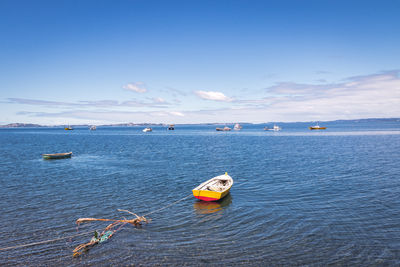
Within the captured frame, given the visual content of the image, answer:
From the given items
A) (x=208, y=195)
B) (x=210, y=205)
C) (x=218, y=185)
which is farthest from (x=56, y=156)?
(x=210, y=205)

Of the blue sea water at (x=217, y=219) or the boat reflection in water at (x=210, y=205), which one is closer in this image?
the blue sea water at (x=217, y=219)

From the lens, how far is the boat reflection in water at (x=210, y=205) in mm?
20016

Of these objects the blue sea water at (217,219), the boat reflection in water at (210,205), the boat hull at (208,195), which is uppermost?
the boat hull at (208,195)

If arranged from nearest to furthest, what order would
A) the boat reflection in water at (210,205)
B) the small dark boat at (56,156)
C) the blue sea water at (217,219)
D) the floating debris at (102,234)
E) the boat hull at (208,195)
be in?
the blue sea water at (217,219) → the floating debris at (102,234) → the boat reflection in water at (210,205) → the boat hull at (208,195) → the small dark boat at (56,156)

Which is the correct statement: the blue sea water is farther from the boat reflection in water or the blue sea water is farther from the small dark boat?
the small dark boat

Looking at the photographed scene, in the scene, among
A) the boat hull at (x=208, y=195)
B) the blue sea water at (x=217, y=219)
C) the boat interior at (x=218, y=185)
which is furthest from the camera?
the boat interior at (x=218, y=185)

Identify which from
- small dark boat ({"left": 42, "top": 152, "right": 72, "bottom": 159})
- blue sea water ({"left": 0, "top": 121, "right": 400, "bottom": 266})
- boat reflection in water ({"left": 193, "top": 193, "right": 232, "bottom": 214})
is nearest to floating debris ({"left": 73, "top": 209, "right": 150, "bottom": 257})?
blue sea water ({"left": 0, "top": 121, "right": 400, "bottom": 266})

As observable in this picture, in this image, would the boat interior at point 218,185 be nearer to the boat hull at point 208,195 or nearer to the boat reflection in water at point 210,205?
the boat reflection in water at point 210,205

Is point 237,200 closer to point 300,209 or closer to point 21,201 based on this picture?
point 300,209

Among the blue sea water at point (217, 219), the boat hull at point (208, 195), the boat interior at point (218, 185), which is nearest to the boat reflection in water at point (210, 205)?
the blue sea water at point (217, 219)

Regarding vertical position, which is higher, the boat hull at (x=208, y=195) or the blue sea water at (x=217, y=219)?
the boat hull at (x=208, y=195)

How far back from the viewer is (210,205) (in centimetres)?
2131

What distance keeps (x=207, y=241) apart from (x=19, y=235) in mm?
11752

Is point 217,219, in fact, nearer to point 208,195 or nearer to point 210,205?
point 210,205
